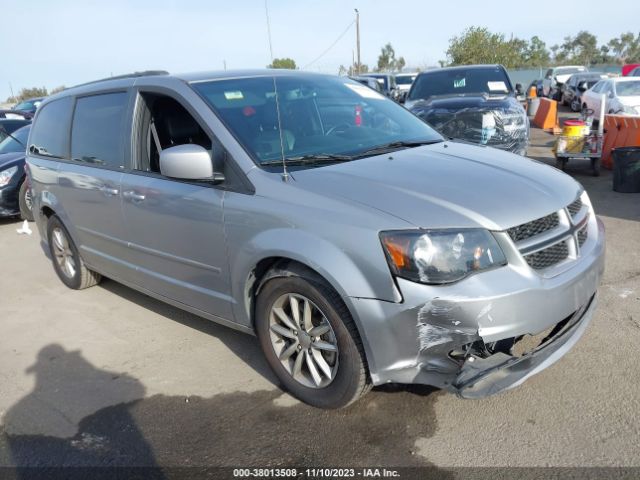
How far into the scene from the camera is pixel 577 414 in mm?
2789

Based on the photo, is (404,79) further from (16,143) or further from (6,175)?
(6,175)


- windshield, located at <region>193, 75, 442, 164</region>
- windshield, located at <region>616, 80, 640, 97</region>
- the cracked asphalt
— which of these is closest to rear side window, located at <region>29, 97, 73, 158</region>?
the cracked asphalt

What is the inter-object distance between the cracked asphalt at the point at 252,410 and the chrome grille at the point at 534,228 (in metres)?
0.96

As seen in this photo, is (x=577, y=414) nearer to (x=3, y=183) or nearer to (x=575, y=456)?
(x=575, y=456)

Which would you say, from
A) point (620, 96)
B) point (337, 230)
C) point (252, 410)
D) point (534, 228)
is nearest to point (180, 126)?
point (337, 230)

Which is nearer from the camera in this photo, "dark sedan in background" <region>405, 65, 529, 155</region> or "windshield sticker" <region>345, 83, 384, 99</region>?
"windshield sticker" <region>345, 83, 384, 99</region>

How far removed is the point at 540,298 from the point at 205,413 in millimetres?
1924

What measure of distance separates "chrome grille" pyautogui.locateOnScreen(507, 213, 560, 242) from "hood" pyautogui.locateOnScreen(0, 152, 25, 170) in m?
8.45

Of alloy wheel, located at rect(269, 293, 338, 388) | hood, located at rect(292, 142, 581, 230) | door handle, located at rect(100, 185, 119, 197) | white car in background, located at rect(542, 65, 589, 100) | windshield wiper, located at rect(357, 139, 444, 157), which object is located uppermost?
windshield wiper, located at rect(357, 139, 444, 157)

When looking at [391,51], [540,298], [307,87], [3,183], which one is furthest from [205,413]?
[391,51]

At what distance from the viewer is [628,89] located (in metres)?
14.6

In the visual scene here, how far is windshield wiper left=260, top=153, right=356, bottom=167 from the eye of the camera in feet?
10.2

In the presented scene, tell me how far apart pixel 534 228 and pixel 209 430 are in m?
1.99

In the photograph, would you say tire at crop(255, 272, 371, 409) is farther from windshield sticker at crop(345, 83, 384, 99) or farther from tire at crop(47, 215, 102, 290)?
tire at crop(47, 215, 102, 290)
